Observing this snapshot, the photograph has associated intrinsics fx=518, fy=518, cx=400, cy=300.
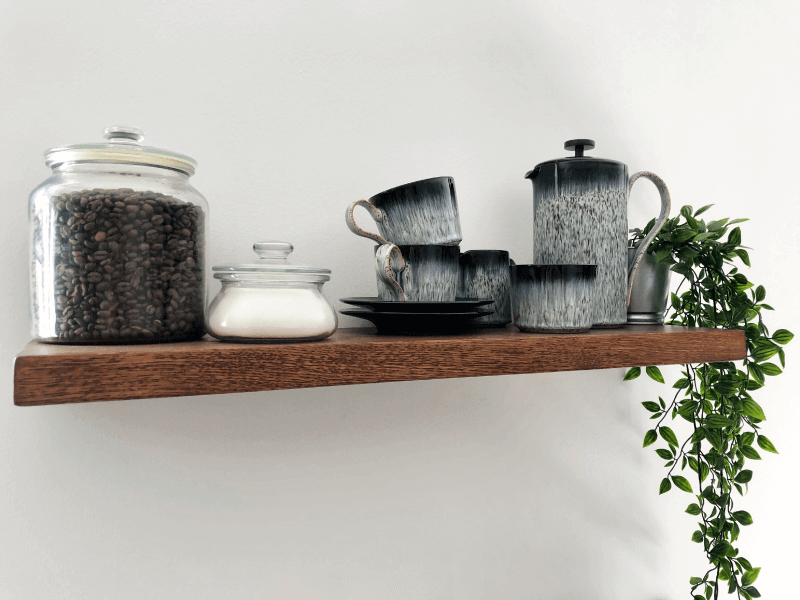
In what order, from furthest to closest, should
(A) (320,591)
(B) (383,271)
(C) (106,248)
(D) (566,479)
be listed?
(D) (566,479) < (A) (320,591) < (B) (383,271) < (C) (106,248)

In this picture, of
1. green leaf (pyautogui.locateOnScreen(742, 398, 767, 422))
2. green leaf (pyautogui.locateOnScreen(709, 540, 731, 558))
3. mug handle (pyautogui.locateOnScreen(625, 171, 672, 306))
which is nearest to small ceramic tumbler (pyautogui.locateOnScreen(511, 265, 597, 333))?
mug handle (pyautogui.locateOnScreen(625, 171, 672, 306))

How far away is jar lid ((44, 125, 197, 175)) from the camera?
0.48 m

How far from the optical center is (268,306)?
1.64 ft

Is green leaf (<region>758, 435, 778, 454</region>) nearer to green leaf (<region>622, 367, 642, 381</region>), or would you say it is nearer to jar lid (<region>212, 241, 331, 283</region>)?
green leaf (<region>622, 367, 642, 381</region>)

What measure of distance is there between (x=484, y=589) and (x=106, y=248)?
0.72 m

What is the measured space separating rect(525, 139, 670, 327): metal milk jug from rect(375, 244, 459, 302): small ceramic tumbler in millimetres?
168

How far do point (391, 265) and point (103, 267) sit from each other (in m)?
0.29

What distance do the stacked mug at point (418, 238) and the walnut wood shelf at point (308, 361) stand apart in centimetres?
7

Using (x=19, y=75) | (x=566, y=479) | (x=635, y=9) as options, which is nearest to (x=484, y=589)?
(x=566, y=479)

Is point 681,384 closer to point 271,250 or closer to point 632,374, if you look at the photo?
point 632,374

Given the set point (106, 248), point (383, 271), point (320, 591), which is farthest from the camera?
point (320, 591)

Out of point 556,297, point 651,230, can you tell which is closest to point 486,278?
point 556,297

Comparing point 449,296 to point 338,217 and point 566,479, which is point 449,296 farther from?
point 566,479

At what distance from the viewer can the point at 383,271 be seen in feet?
1.92
